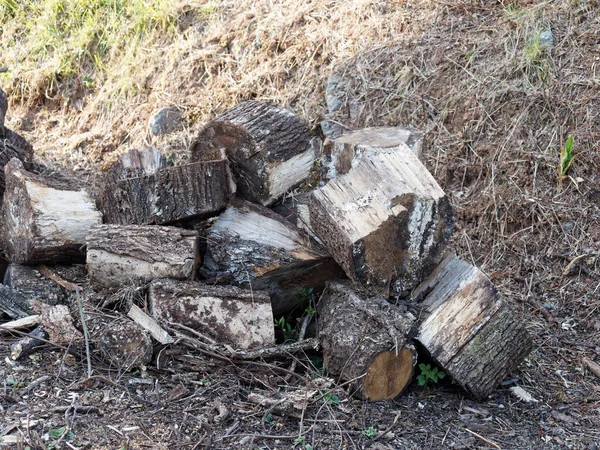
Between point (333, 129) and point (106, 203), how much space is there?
82.4 inches

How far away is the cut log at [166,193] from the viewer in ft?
10.3

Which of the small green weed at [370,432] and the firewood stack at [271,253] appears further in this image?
the firewood stack at [271,253]

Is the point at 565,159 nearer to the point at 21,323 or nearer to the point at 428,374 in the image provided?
the point at 428,374

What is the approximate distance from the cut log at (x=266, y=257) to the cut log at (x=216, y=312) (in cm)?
16

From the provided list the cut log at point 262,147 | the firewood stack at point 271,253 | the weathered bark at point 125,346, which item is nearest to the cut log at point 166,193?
the firewood stack at point 271,253

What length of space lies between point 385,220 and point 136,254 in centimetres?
109

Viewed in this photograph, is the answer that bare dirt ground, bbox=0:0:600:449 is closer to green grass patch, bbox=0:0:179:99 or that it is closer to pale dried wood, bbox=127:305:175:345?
pale dried wood, bbox=127:305:175:345

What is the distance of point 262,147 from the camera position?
3234 millimetres

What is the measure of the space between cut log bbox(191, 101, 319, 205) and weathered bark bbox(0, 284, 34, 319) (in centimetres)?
108

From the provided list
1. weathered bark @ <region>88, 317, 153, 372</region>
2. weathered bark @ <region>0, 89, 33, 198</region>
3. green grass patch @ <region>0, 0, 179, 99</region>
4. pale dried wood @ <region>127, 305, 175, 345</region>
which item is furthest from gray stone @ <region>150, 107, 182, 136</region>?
weathered bark @ <region>88, 317, 153, 372</region>

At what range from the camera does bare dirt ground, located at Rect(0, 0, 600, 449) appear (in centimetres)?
255

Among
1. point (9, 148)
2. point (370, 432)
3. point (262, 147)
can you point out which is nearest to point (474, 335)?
point (370, 432)

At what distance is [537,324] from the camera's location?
11.6ft

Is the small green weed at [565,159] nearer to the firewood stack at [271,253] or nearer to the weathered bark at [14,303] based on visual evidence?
the firewood stack at [271,253]
